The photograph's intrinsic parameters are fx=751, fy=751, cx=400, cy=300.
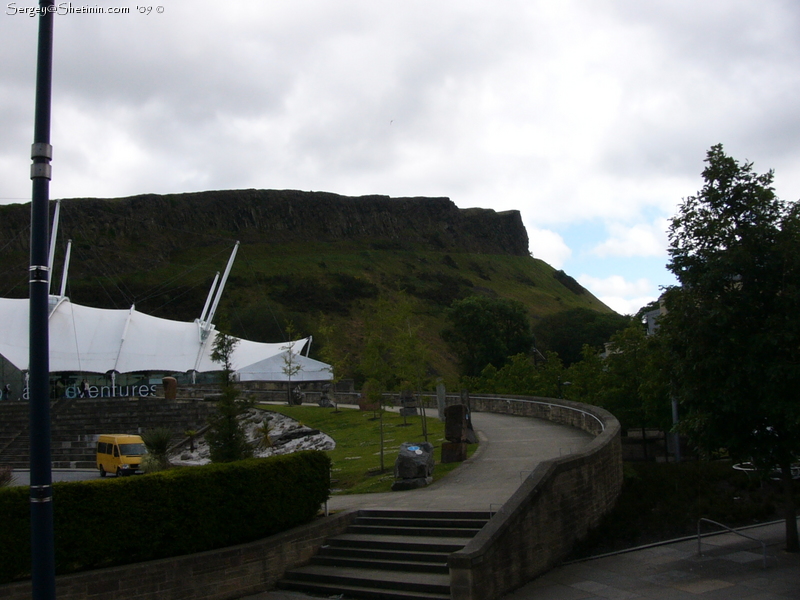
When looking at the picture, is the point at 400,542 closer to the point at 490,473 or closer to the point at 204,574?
the point at 204,574

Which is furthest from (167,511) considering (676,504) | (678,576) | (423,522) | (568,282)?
(568,282)

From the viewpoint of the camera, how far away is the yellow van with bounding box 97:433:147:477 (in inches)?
1080

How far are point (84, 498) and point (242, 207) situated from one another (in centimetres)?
15454

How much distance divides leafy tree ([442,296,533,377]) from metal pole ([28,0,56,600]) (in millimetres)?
78608

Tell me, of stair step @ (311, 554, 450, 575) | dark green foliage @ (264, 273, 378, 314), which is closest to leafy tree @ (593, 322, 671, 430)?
stair step @ (311, 554, 450, 575)

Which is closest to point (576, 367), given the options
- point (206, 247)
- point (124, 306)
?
point (124, 306)

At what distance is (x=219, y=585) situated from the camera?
37.2 ft

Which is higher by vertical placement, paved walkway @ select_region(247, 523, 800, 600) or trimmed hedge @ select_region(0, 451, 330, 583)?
trimmed hedge @ select_region(0, 451, 330, 583)

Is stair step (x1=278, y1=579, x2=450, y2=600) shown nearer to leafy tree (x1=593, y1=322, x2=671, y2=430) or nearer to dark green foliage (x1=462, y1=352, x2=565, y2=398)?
leafy tree (x1=593, y1=322, x2=671, y2=430)

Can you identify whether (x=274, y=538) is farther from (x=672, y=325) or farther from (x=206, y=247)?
(x=206, y=247)

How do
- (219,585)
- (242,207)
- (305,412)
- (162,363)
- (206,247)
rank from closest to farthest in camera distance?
(219,585)
(305,412)
(162,363)
(206,247)
(242,207)

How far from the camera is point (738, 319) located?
12.3 meters

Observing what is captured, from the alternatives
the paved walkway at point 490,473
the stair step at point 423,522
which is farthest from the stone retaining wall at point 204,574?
the paved walkway at point 490,473

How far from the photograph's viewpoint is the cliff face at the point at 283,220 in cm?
14038
